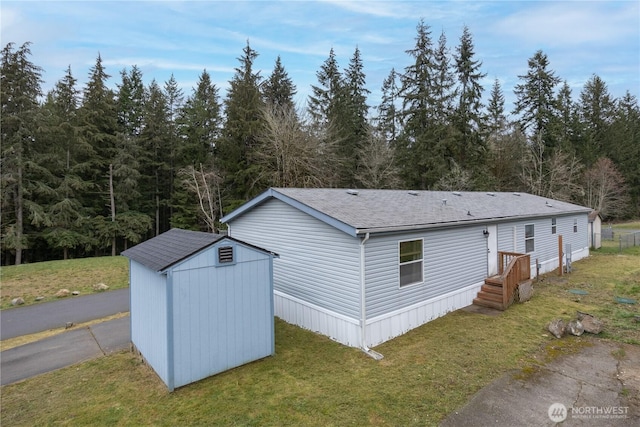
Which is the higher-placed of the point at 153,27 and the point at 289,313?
the point at 153,27

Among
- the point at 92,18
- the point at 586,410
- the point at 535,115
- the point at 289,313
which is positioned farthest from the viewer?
the point at 535,115

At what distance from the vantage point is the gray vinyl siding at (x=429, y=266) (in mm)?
6957

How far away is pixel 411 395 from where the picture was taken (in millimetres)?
4965

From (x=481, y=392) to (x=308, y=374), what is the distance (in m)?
2.81

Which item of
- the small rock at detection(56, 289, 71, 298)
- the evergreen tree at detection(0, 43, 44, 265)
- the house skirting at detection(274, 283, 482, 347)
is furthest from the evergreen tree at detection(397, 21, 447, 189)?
the evergreen tree at detection(0, 43, 44, 265)

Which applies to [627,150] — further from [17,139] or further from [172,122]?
[17,139]

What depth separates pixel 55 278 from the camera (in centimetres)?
1403

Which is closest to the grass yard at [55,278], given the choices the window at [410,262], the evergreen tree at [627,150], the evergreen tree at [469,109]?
the window at [410,262]

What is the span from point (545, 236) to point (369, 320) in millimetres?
11081

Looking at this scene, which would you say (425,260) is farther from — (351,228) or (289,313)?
(289,313)

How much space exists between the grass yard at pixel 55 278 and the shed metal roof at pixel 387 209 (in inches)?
282

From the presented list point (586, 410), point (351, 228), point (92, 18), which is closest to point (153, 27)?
point (92, 18)

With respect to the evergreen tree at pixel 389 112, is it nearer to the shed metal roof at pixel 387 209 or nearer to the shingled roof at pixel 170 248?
the shed metal roof at pixel 387 209

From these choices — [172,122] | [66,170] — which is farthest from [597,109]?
[66,170]
